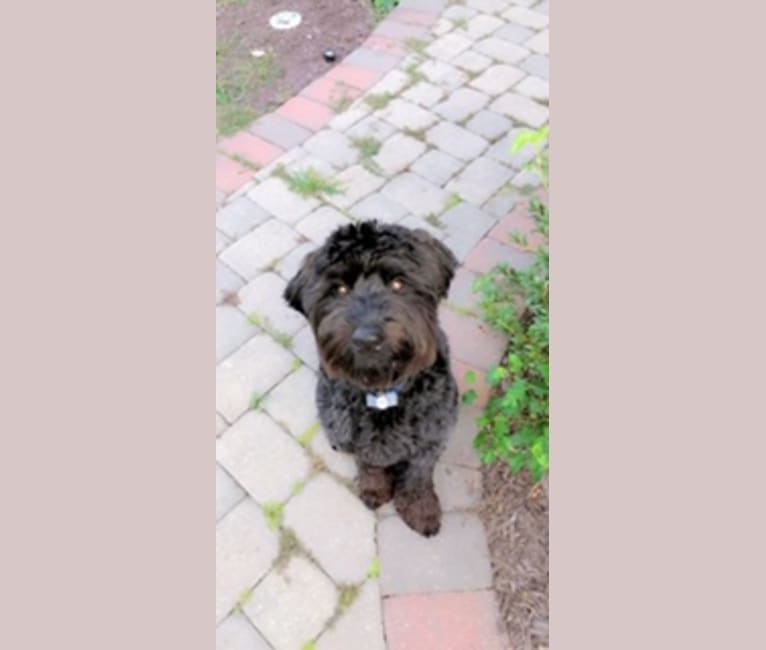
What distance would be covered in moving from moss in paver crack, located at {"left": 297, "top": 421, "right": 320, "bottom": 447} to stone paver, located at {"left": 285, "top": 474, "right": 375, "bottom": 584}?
21 centimetres

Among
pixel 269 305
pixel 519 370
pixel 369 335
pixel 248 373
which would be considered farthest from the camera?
pixel 269 305

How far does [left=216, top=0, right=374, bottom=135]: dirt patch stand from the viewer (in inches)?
216

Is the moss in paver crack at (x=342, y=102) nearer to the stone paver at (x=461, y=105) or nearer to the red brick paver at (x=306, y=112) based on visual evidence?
the red brick paver at (x=306, y=112)

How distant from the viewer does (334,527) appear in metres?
3.11

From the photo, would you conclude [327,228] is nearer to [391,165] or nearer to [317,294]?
[391,165]

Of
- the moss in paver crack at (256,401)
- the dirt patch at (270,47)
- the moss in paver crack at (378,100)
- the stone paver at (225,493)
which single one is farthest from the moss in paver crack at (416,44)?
the stone paver at (225,493)

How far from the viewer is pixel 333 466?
3.31m

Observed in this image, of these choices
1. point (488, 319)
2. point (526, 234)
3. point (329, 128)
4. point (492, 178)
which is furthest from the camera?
point (329, 128)

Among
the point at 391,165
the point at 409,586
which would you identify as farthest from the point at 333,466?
the point at 391,165

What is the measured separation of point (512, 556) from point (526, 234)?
205 centimetres

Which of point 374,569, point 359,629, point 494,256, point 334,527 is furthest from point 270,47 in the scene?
point 359,629

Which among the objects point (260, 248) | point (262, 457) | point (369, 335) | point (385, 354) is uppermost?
point (369, 335)

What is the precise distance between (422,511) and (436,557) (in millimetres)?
211

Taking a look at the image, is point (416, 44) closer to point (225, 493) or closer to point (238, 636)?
point (225, 493)
